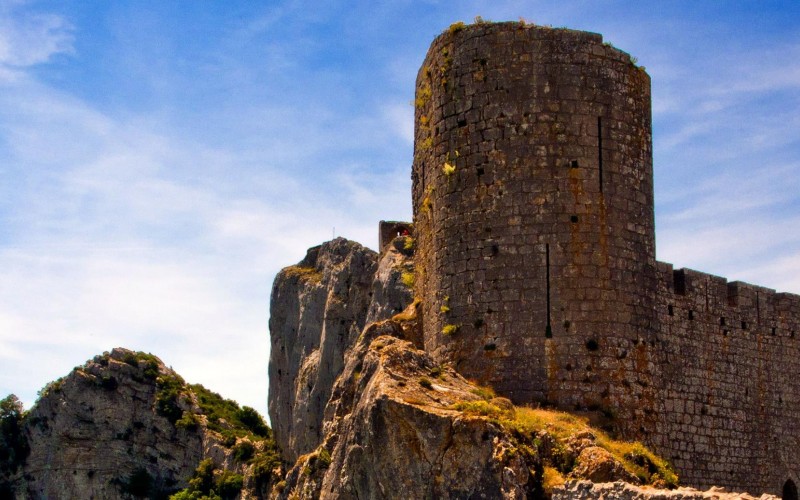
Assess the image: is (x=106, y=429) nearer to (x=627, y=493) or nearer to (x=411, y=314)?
(x=411, y=314)

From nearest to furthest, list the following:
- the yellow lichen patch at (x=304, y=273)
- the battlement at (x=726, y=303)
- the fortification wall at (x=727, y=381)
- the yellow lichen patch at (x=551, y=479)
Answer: the yellow lichen patch at (x=551, y=479) → the fortification wall at (x=727, y=381) → the battlement at (x=726, y=303) → the yellow lichen patch at (x=304, y=273)

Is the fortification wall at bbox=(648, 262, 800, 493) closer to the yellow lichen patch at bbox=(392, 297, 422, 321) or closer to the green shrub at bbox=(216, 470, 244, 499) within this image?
the yellow lichen patch at bbox=(392, 297, 422, 321)

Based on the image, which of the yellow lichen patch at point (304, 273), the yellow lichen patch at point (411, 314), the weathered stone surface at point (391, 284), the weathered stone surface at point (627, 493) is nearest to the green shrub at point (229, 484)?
the yellow lichen patch at point (304, 273)

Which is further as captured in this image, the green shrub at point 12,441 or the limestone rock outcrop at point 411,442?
the green shrub at point 12,441

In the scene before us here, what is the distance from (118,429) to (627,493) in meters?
49.2

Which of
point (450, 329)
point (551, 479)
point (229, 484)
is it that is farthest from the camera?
point (229, 484)

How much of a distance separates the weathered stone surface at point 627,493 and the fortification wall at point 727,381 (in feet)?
19.3

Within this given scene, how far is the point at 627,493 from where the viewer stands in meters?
23.2

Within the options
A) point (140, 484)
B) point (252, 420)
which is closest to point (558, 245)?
point (252, 420)

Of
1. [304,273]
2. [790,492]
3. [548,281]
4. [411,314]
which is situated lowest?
[790,492]

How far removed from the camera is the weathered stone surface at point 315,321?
43.2 meters

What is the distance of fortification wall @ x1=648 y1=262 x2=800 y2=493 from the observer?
102 feet

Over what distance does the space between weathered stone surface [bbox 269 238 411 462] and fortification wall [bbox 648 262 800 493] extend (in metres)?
8.65

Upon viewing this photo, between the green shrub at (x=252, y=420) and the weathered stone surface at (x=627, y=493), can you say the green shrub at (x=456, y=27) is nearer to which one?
the weathered stone surface at (x=627, y=493)
